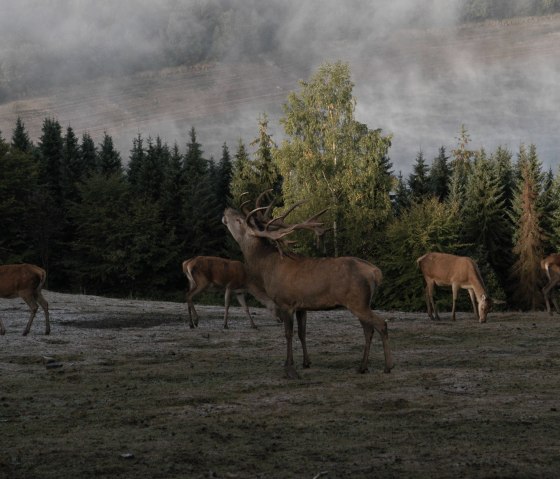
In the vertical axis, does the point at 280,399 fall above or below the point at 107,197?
below

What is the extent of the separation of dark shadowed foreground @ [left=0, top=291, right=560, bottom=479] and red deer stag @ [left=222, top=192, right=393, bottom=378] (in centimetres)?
77

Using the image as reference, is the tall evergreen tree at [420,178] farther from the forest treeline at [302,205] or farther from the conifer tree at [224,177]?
the conifer tree at [224,177]

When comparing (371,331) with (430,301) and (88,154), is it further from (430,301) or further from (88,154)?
(88,154)

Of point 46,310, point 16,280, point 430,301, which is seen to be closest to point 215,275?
point 46,310

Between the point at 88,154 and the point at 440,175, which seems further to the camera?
the point at 88,154

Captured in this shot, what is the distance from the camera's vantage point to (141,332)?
19.2 metres

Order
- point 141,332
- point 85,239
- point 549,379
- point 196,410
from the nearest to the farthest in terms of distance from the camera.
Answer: point 196,410 < point 549,379 < point 141,332 < point 85,239

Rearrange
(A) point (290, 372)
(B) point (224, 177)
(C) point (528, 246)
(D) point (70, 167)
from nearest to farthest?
(A) point (290, 372) → (C) point (528, 246) → (D) point (70, 167) → (B) point (224, 177)

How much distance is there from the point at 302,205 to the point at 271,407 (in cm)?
4146

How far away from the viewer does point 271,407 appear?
10.2m

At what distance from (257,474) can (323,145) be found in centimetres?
4622

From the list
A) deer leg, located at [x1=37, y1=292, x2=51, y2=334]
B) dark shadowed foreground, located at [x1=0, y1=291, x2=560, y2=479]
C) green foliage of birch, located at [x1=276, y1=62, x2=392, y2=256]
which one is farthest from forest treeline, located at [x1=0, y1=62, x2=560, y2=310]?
dark shadowed foreground, located at [x1=0, y1=291, x2=560, y2=479]

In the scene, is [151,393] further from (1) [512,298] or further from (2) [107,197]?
(2) [107,197]

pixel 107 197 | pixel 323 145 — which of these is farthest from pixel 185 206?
pixel 323 145
